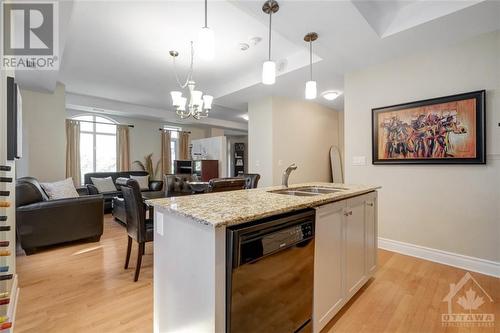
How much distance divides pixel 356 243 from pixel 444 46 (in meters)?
2.53

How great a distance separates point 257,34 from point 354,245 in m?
2.51

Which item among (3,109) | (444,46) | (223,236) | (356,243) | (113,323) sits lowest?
(113,323)

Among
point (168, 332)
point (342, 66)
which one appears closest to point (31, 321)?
point (168, 332)

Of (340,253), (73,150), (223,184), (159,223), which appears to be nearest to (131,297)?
(159,223)

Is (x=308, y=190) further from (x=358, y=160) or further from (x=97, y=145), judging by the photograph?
(x=97, y=145)

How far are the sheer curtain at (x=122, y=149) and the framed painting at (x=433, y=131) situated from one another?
20.2 feet

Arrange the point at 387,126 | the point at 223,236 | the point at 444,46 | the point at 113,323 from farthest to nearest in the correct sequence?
the point at 387,126
the point at 444,46
the point at 113,323
the point at 223,236

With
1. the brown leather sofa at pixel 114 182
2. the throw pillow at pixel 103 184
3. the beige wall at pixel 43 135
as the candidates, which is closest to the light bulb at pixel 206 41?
the brown leather sofa at pixel 114 182

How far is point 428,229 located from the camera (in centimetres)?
280

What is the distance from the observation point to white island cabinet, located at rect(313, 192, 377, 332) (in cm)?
150

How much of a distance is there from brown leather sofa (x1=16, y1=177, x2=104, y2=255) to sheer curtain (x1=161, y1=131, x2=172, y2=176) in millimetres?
3976

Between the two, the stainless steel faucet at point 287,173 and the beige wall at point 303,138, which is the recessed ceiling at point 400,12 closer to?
the stainless steel faucet at point 287,173

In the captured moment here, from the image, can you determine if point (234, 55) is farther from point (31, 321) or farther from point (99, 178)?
point (99, 178)

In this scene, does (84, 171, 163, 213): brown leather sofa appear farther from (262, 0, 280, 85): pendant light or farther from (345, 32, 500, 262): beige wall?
(345, 32, 500, 262): beige wall
